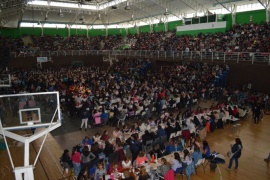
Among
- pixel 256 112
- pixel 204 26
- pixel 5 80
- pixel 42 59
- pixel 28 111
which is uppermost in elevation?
pixel 204 26

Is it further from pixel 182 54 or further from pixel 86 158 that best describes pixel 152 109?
pixel 182 54

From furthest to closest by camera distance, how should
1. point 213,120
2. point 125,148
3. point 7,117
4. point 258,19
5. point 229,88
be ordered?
point 258,19
point 229,88
point 213,120
point 125,148
point 7,117

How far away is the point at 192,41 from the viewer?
29.0 metres

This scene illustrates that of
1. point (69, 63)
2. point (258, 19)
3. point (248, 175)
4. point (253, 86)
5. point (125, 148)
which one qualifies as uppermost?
→ point (258, 19)

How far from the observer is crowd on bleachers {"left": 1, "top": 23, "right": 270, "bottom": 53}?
21672 mm

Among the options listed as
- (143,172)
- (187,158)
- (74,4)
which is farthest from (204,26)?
(143,172)

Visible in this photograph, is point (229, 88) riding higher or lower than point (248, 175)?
higher

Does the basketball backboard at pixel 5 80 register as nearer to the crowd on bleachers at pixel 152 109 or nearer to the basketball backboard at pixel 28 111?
the crowd on bleachers at pixel 152 109

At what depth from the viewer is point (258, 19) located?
1028 inches

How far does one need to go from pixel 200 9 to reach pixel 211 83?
1749 cm

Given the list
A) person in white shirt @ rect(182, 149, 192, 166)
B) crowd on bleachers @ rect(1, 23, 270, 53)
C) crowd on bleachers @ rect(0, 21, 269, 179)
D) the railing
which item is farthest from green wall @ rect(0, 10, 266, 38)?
person in white shirt @ rect(182, 149, 192, 166)

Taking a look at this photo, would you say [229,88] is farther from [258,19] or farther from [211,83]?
[258,19]

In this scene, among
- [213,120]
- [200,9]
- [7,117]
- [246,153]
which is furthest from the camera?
[200,9]

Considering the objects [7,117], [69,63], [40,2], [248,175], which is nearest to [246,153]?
[248,175]
